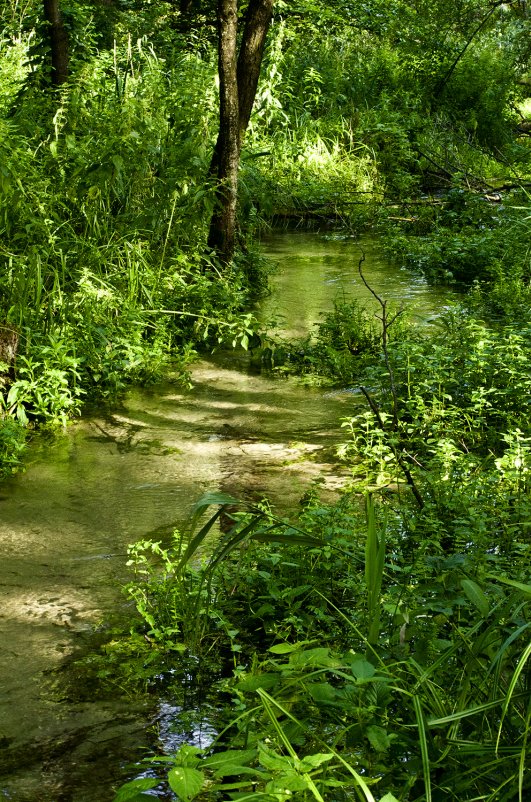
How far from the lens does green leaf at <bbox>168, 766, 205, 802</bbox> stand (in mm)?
2225

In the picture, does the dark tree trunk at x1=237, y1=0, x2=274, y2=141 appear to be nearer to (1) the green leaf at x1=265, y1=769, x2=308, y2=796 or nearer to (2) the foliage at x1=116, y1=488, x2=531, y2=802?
(2) the foliage at x1=116, y1=488, x2=531, y2=802

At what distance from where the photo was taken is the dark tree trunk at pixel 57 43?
941 centimetres

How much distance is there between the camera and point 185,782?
2.25 meters

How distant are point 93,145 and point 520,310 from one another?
3481 mm

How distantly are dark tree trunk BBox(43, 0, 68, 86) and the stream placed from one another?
3.04 m

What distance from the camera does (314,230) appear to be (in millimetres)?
13219

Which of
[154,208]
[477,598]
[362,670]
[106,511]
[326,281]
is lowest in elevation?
[106,511]

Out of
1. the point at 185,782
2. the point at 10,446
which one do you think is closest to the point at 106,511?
the point at 10,446

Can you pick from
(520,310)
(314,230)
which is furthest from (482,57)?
(520,310)

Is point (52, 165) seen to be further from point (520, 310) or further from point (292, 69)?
point (292, 69)

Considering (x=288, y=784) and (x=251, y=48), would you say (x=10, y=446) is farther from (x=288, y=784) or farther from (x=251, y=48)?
(x=251, y=48)

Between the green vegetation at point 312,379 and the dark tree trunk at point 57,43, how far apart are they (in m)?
0.03

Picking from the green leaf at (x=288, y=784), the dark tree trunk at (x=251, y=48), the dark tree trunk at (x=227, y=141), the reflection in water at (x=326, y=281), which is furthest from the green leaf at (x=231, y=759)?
the dark tree trunk at (x=251, y=48)

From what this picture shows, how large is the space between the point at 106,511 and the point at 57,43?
5.91m
